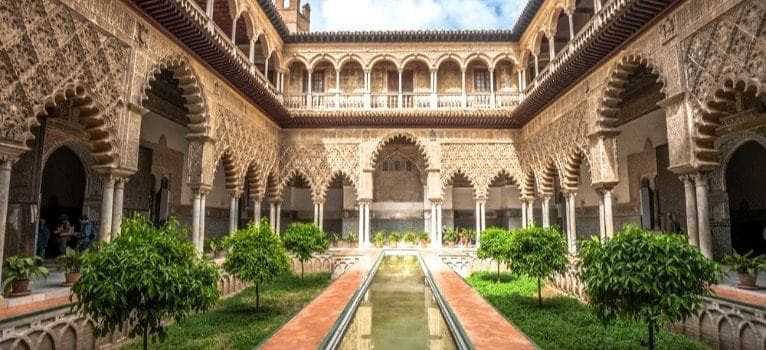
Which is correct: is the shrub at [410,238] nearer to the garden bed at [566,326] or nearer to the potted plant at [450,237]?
the potted plant at [450,237]

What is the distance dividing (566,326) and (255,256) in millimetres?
5215

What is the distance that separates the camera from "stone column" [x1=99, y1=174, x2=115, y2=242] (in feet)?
23.7

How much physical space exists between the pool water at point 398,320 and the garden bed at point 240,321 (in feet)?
3.04

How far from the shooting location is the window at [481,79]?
17.4 meters

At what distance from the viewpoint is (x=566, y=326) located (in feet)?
20.8

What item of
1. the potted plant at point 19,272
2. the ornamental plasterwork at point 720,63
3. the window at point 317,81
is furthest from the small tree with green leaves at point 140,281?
the window at point 317,81

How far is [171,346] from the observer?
18.2 feet

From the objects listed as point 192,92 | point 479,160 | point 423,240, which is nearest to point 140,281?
point 192,92

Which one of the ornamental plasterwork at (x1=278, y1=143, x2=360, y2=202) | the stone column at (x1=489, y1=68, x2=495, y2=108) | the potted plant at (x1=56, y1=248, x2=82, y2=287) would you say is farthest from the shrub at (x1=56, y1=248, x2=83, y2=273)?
the stone column at (x1=489, y1=68, x2=495, y2=108)

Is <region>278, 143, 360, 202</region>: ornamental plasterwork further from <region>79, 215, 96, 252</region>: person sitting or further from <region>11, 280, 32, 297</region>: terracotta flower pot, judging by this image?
<region>11, 280, 32, 297</region>: terracotta flower pot

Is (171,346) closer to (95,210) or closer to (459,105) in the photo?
(95,210)

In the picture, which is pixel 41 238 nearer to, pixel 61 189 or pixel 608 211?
pixel 61 189

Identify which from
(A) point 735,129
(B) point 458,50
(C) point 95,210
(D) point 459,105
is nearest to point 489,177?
(D) point 459,105

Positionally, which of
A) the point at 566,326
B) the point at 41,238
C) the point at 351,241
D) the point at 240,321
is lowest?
the point at 240,321
